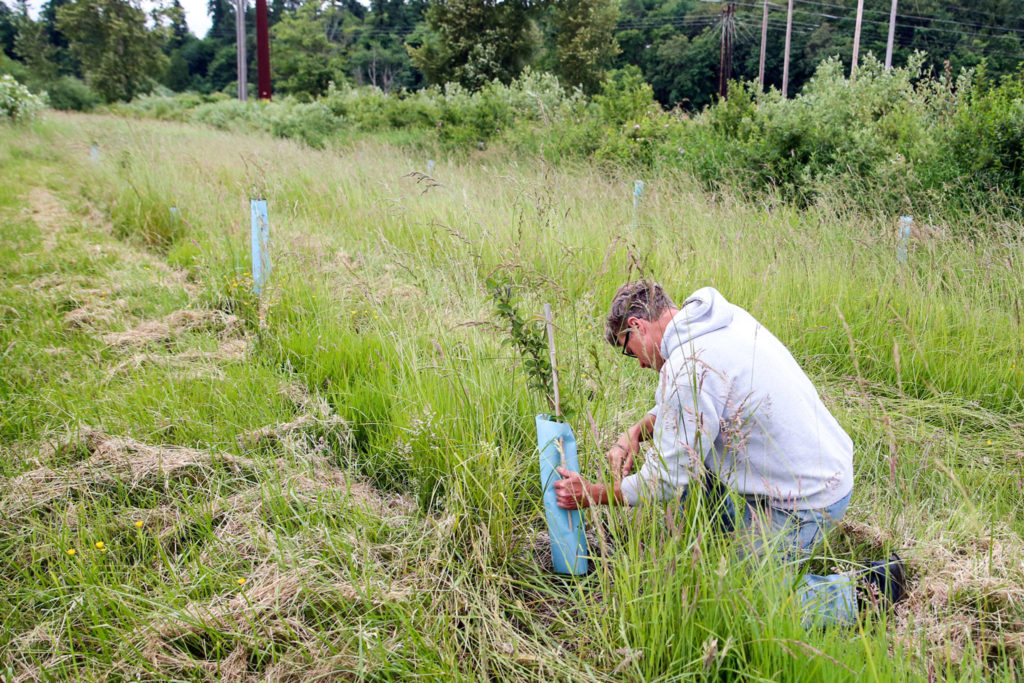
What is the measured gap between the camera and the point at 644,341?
256 cm

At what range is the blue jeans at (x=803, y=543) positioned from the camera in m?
1.86

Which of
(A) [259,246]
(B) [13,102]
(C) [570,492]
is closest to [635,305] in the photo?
(C) [570,492]

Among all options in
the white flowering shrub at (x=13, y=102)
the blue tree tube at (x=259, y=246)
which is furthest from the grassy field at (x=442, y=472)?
the white flowering shrub at (x=13, y=102)

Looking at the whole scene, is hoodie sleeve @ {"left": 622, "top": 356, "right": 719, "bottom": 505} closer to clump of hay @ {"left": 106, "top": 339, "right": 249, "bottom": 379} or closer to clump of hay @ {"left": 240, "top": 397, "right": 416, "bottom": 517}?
clump of hay @ {"left": 240, "top": 397, "right": 416, "bottom": 517}

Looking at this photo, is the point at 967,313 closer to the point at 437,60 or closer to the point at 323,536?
the point at 323,536

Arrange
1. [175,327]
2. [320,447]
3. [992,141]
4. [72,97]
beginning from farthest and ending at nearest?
[72,97], [992,141], [175,327], [320,447]

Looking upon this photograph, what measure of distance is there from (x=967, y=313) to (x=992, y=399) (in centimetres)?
71

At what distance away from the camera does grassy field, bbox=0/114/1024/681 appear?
2004 millimetres

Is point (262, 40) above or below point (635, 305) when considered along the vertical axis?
above

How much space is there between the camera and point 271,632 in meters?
2.10

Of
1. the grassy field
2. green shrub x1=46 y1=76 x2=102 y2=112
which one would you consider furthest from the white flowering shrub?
green shrub x1=46 y1=76 x2=102 y2=112

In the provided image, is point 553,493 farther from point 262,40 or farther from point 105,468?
point 262,40

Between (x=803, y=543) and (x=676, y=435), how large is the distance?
0.67 m

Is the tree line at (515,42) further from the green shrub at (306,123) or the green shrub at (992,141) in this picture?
the green shrub at (992,141)
